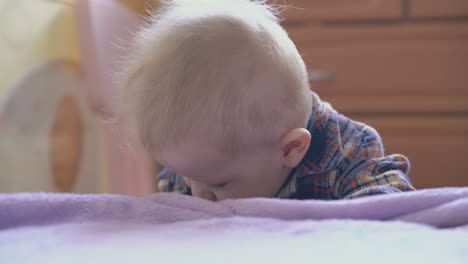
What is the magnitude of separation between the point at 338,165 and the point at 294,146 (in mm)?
91

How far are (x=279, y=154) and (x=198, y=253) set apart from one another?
0.23 meters

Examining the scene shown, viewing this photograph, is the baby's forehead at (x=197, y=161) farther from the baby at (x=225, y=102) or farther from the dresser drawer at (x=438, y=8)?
the dresser drawer at (x=438, y=8)

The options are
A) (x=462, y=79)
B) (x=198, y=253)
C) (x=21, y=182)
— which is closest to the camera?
(x=198, y=253)

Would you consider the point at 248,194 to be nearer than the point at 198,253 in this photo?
No

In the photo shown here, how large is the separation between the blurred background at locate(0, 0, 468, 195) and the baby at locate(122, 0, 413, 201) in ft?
1.52

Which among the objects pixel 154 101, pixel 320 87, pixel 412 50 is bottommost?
pixel 320 87

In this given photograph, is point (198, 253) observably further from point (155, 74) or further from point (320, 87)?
point (320, 87)

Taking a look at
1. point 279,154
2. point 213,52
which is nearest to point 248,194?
point 279,154

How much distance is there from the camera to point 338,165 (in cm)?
68

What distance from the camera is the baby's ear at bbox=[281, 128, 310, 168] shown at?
1.98 ft

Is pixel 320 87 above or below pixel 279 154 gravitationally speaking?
below

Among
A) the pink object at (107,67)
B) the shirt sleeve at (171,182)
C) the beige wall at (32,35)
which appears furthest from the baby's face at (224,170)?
the beige wall at (32,35)

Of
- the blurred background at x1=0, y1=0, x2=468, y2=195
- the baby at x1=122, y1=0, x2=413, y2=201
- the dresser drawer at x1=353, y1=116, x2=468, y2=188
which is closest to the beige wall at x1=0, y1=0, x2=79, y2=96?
the blurred background at x1=0, y1=0, x2=468, y2=195

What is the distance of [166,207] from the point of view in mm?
505
